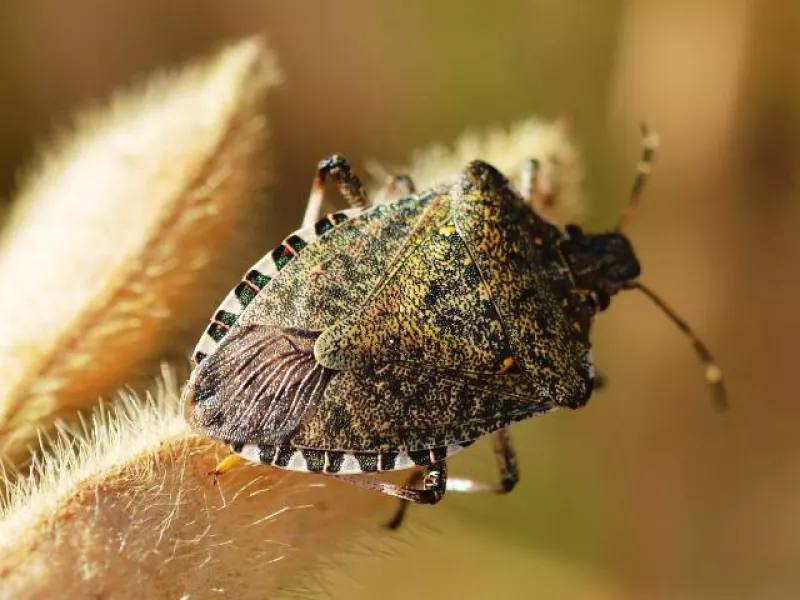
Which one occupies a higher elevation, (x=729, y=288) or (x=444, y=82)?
(x=444, y=82)

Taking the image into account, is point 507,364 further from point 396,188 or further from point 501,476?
point 396,188

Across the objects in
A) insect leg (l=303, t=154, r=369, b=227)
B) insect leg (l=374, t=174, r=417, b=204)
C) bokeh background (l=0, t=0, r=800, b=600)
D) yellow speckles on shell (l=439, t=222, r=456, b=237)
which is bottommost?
bokeh background (l=0, t=0, r=800, b=600)

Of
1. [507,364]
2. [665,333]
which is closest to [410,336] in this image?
[507,364]

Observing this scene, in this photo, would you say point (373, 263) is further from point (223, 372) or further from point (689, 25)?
point (689, 25)

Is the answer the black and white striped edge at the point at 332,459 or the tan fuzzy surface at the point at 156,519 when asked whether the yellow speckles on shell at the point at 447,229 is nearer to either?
the black and white striped edge at the point at 332,459

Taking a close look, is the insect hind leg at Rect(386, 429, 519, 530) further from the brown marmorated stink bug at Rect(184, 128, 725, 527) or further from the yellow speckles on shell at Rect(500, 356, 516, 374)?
the yellow speckles on shell at Rect(500, 356, 516, 374)

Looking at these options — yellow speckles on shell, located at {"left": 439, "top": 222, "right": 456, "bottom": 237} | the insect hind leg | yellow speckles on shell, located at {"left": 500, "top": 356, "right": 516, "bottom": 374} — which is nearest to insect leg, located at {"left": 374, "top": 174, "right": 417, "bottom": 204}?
yellow speckles on shell, located at {"left": 439, "top": 222, "right": 456, "bottom": 237}

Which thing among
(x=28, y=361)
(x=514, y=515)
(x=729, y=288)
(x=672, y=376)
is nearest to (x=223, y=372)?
(x=28, y=361)
